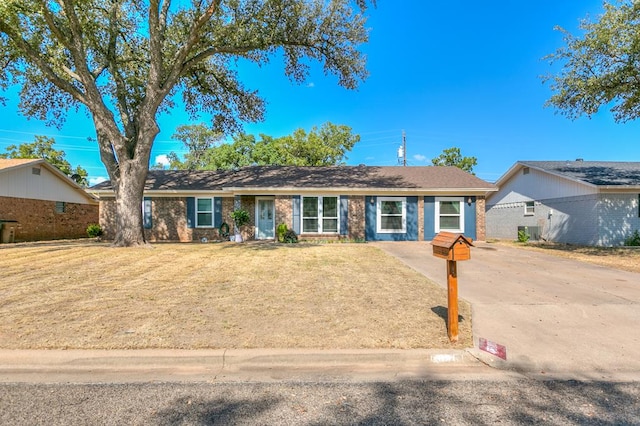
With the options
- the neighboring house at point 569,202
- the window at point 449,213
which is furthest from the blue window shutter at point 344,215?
the neighboring house at point 569,202

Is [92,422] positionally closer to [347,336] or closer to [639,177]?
[347,336]

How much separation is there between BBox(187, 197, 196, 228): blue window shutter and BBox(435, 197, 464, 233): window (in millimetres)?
11530

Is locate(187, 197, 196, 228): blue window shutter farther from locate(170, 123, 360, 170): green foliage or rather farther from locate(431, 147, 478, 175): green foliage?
locate(431, 147, 478, 175): green foliage

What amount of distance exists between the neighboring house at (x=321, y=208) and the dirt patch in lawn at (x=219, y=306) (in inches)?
284

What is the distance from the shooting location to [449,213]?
15.6m

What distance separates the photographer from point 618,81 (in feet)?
37.3

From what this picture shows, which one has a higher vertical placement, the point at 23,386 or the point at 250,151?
the point at 250,151

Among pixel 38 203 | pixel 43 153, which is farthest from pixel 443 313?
pixel 43 153

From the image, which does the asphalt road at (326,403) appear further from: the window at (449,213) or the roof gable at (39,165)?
the roof gable at (39,165)

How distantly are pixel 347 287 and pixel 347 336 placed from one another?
2.27 metres

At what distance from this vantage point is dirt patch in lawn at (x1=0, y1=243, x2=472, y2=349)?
12.3 ft

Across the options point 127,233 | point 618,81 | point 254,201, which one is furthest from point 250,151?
point 618,81

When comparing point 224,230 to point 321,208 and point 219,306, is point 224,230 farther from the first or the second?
point 219,306

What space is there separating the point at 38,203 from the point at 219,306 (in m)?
19.8
